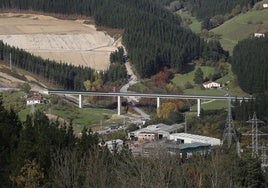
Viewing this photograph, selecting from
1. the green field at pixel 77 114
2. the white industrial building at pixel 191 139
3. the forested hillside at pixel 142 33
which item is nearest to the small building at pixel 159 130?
the white industrial building at pixel 191 139

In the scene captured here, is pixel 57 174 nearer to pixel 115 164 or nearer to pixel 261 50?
pixel 115 164

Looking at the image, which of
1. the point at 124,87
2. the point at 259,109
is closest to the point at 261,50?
the point at 124,87

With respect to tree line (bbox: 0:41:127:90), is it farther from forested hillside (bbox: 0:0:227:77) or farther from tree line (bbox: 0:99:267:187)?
tree line (bbox: 0:99:267:187)

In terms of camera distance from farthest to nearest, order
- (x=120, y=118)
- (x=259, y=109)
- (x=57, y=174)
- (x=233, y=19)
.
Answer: (x=233, y=19) → (x=120, y=118) → (x=259, y=109) → (x=57, y=174)

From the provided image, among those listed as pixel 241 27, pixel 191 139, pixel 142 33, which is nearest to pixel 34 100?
pixel 191 139

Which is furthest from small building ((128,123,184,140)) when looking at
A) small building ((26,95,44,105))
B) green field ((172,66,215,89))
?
green field ((172,66,215,89))

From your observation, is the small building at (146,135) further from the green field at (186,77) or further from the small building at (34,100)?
the green field at (186,77)
